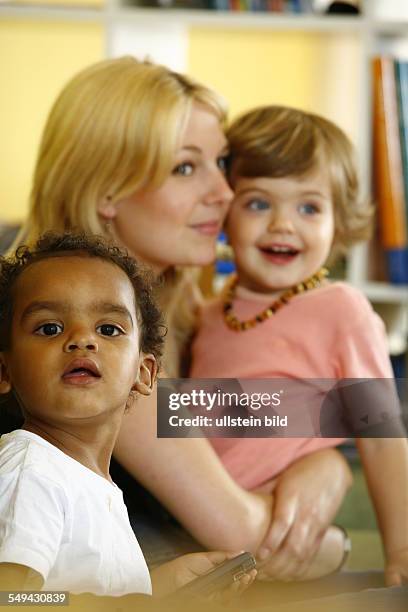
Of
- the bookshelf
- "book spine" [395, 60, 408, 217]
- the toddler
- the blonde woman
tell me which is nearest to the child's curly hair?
the toddler

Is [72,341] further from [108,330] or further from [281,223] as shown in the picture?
Result: [281,223]

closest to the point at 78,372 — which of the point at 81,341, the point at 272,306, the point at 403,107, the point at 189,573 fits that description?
the point at 81,341

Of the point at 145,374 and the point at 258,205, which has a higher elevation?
the point at 258,205

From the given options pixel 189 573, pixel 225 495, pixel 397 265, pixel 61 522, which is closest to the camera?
pixel 61 522

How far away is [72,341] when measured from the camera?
622mm

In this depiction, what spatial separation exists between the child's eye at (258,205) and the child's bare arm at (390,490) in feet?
0.69

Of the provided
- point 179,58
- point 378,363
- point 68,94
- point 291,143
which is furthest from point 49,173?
point 179,58

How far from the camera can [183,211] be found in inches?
34.8

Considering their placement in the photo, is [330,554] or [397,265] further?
[397,265]

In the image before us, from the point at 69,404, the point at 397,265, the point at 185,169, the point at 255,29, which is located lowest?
the point at 69,404

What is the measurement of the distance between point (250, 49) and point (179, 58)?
16cm

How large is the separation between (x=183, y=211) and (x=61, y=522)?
0.35 meters

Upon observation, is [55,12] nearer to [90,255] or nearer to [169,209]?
[169,209]

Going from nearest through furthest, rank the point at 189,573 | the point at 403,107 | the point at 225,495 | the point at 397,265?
the point at 189,573
the point at 225,495
the point at 403,107
the point at 397,265
